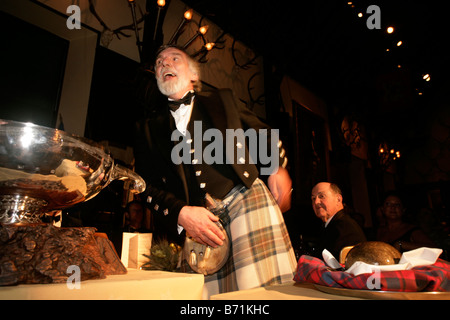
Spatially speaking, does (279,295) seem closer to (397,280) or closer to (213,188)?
(397,280)

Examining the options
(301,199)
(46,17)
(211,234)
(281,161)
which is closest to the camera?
(211,234)

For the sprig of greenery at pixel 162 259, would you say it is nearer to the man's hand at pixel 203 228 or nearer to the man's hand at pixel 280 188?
the man's hand at pixel 203 228

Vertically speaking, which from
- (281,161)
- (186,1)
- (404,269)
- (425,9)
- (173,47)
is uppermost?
(425,9)

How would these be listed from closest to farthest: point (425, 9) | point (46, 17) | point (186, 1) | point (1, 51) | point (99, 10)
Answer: point (1, 51) → point (46, 17) → point (99, 10) → point (186, 1) → point (425, 9)

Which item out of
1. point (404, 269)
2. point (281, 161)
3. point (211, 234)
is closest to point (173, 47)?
point (281, 161)

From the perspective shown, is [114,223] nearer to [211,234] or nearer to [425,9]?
[211,234]

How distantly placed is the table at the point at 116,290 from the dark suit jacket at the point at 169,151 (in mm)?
761

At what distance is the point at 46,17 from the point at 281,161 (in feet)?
7.78

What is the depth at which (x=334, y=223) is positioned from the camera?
275 centimetres

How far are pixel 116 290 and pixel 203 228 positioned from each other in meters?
0.60

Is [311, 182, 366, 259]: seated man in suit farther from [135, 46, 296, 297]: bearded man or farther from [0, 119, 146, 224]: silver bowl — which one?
[0, 119, 146, 224]: silver bowl

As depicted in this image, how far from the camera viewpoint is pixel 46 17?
2.52 m

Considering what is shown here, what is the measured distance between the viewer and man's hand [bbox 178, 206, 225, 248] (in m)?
1.07

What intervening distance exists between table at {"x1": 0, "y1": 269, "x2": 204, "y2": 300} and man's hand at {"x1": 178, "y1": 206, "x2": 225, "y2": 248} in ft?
1.58
